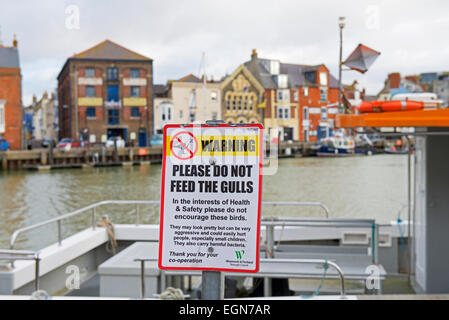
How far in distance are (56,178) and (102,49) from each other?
81.6ft

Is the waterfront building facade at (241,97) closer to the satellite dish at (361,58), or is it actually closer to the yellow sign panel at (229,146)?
the satellite dish at (361,58)

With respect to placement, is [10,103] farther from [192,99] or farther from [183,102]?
[192,99]

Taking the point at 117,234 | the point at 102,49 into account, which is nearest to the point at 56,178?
the point at 102,49

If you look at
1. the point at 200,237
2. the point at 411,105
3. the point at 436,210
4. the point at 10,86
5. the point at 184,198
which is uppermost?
the point at 10,86

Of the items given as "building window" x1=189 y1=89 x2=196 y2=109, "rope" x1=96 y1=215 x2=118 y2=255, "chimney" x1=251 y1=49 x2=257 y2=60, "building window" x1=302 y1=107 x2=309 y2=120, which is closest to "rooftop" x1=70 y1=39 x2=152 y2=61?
"building window" x1=189 y1=89 x2=196 y2=109

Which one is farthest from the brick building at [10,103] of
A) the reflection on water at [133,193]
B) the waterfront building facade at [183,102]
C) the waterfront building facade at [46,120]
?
the waterfront building facade at [46,120]

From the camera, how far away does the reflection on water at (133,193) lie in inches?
838

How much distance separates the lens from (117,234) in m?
8.58

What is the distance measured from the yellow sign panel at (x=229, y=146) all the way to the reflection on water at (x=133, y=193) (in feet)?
49.8

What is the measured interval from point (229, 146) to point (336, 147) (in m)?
64.0

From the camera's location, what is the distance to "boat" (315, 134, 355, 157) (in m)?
64.6

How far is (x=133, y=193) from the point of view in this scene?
30.6 metres

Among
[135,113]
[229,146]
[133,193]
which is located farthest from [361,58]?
[135,113]

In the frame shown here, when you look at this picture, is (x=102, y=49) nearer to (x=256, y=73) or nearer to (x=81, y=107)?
(x=81, y=107)
